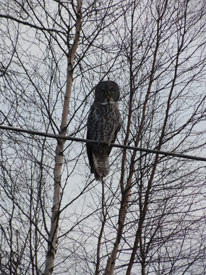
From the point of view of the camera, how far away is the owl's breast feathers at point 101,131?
4.98 m

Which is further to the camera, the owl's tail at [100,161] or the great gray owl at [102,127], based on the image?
the owl's tail at [100,161]

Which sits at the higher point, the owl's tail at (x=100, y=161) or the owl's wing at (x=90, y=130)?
the owl's wing at (x=90, y=130)

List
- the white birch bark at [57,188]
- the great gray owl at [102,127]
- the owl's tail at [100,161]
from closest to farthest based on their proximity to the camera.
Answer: the white birch bark at [57,188], the great gray owl at [102,127], the owl's tail at [100,161]

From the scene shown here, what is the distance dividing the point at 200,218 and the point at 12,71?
307 centimetres

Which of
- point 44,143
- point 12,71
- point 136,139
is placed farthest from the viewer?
point 136,139

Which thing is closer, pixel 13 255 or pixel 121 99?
pixel 13 255

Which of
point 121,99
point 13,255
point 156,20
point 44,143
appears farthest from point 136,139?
point 13,255

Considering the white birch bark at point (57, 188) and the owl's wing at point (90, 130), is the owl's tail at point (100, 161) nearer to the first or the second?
the owl's wing at point (90, 130)

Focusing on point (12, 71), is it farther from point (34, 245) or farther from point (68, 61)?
point (34, 245)

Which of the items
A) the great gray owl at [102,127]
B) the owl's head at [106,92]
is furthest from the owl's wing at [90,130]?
the owl's head at [106,92]

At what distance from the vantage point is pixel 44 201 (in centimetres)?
530

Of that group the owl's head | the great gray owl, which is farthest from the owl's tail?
the owl's head

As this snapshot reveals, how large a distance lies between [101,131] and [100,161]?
0.37m

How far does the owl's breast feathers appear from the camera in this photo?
16.3 ft
